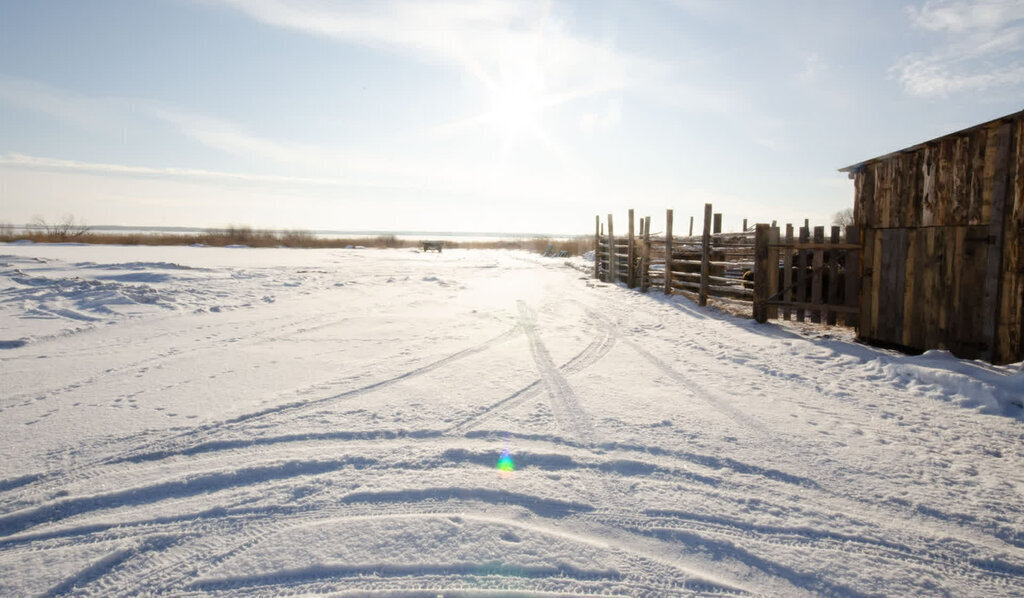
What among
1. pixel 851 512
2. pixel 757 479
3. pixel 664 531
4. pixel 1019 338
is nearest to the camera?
pixel 664 531

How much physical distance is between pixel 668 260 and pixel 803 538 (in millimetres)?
10935

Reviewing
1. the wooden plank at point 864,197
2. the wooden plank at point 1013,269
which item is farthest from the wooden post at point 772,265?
the wooden plank at point 1013,269

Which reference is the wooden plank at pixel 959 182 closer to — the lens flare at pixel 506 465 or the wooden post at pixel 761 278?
the wooden post at pixel 761 278

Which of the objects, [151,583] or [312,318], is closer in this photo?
[151,583]

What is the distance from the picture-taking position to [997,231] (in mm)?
5121

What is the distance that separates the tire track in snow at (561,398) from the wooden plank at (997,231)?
4.85m

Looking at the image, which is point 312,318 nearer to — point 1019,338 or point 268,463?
point 268,463

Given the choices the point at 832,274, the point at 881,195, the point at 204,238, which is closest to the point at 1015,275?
the point at 881,195

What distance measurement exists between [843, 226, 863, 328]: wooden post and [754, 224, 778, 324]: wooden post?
47.4 inches

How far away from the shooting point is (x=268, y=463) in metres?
2.89

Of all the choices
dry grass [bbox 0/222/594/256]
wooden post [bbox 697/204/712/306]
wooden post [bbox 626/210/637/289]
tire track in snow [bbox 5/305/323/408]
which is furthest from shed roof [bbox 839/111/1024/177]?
dry grass [bbox 0/222/594/256]

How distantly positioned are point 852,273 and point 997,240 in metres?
2.39

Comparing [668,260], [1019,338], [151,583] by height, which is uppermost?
[668,260]

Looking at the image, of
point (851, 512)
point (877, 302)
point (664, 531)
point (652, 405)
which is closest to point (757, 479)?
point (851, 512)
